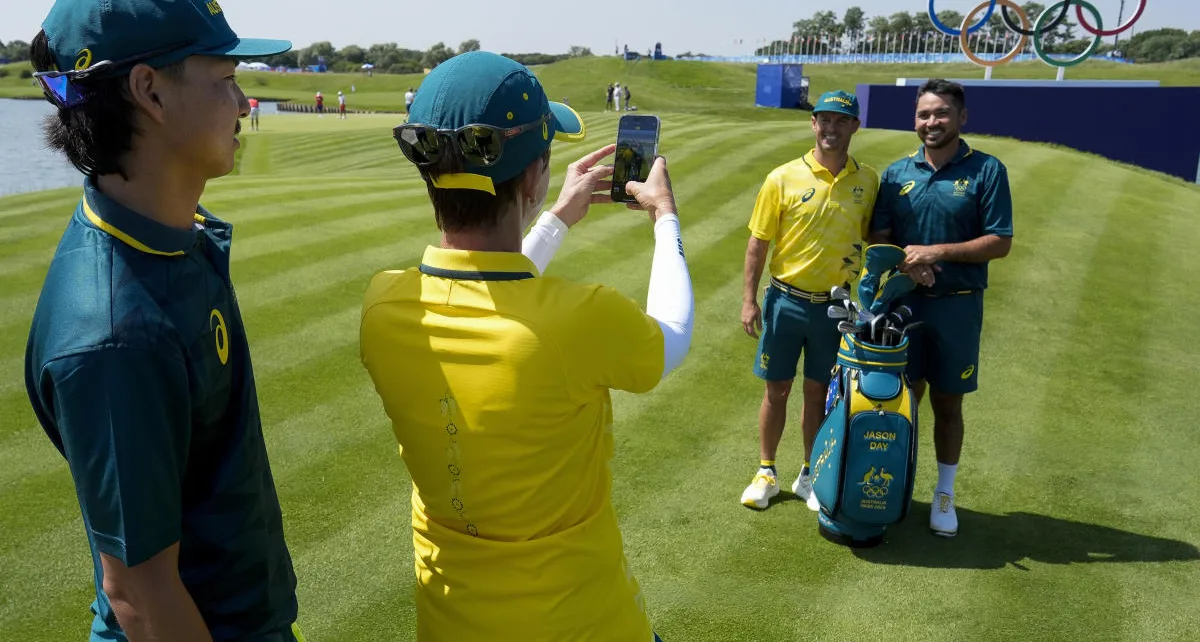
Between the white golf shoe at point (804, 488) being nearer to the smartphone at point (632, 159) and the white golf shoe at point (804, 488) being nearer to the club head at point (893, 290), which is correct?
the club head at point (893, 290)

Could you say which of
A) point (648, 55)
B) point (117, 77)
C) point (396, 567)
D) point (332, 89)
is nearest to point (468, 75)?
point (117, 77)

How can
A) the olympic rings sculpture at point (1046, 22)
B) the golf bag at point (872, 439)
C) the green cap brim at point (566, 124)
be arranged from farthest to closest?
the olympic rings sculpture at point (1046, 22) → the golf bag at point (872, 439) → the green cap brim at point (566, 124)

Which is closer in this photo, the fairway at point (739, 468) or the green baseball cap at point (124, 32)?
the green baseball cap at point (124, 32)

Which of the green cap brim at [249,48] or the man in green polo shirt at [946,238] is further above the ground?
the green cap brim at [249,48]

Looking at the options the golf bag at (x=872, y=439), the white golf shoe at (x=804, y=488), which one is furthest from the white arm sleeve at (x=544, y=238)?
the white golf shoe at (x=804, y=488)

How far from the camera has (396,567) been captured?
453 centimetres

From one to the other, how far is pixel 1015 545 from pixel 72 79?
17.1 feet

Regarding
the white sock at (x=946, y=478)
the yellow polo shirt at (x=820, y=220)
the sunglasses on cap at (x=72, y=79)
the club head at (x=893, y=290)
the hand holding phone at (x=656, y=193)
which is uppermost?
the sunglasses on cap at (x=72, y=79)

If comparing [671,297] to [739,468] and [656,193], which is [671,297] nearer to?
[656,193]

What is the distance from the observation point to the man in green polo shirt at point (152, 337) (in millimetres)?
1516

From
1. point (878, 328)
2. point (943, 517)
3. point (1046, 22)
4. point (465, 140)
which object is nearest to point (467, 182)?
point (465, 140)

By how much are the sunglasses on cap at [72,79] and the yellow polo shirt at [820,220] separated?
4.03m

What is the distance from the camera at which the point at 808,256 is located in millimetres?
5133

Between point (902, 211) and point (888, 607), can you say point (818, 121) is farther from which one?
point (888, 607)
